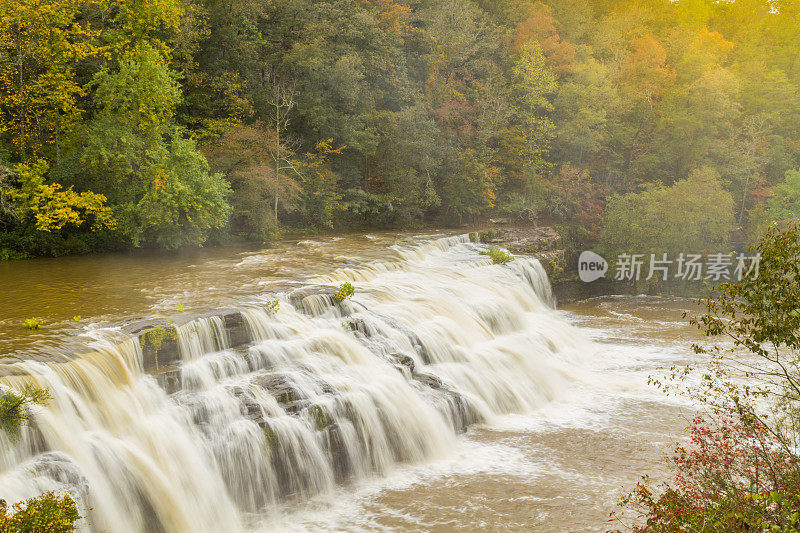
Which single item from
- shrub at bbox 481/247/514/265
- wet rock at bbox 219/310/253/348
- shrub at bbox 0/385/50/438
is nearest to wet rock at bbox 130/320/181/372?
wet rock at bbox 219/310/253/348

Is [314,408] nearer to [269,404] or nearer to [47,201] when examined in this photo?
[269,404]

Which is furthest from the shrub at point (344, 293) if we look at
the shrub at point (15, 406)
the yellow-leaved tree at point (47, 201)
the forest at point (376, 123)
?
the yellow-leaved tree at point (47, 201)

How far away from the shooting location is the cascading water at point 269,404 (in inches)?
363

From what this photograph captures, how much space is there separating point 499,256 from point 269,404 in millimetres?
15074

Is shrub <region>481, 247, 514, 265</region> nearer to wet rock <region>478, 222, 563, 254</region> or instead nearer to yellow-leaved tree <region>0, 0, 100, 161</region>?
wet rock <region>478, 222, 563, 254</region>

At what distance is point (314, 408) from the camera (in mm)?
11828

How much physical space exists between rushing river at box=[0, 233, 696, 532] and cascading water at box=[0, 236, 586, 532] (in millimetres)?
36

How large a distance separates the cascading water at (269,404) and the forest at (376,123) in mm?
8827

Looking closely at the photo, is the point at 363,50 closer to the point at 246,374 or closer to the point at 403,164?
the point at 403,164

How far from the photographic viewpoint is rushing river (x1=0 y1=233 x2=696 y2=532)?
9688 millimetres

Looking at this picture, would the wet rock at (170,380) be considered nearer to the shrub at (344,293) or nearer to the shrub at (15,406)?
the shrub at (15,406)

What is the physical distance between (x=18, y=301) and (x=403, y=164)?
19663 millimetres

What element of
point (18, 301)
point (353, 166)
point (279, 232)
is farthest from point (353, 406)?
point (353, 166)

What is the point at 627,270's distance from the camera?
98.3 ft
